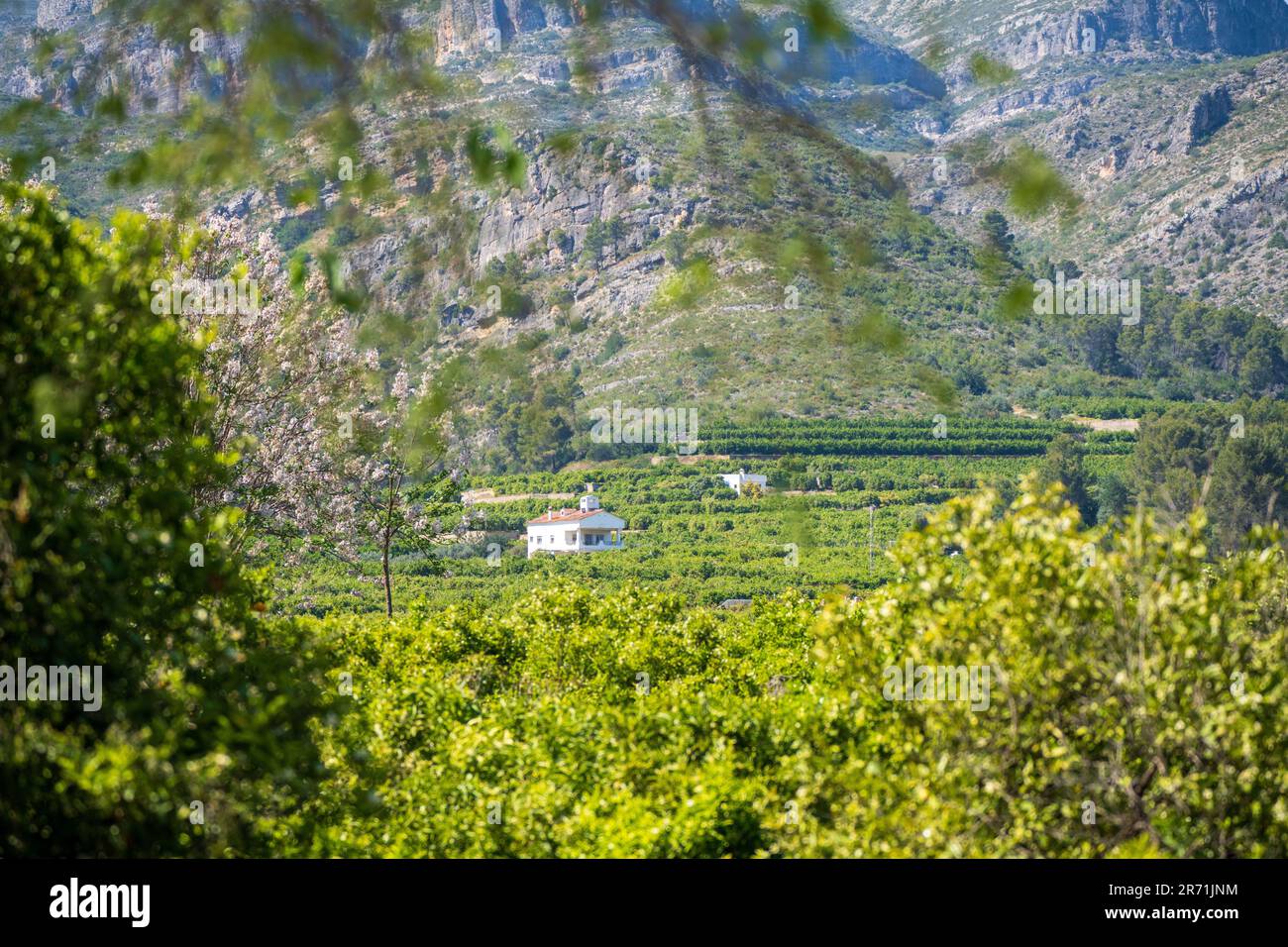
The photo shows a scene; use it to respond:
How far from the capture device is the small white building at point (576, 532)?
52.3 meters

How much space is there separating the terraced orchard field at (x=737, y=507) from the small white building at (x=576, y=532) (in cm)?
105

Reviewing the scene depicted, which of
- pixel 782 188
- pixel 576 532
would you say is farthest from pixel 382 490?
pixel 576 532

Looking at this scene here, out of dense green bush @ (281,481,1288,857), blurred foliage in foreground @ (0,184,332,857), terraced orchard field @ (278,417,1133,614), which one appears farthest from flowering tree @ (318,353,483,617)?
blurred foliage in foreground @ (0,184,332,857)

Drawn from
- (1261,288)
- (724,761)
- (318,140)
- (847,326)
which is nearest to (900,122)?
(847,326)

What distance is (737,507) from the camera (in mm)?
58281

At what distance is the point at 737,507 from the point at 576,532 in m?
9.17

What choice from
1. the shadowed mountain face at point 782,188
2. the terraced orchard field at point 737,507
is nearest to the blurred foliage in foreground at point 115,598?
the shadowed mountain face at point 782,188

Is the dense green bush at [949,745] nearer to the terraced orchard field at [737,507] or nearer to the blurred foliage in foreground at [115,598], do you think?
the blurred foliage in foreground at [115,598]

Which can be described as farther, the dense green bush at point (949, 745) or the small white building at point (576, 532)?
the small white building at point (576, 532)

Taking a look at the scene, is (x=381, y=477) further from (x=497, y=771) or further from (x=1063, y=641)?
(x=1063, y=641)

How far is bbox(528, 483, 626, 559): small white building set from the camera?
2060 inches

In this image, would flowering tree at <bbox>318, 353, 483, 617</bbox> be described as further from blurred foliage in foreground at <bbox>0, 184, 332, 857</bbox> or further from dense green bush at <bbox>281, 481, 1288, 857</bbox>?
blurred foliage in foreground at <bbox>0, 184, 332, 857</bbox>

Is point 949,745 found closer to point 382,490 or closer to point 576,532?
point 382,490

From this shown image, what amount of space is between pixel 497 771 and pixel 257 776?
143 inches
